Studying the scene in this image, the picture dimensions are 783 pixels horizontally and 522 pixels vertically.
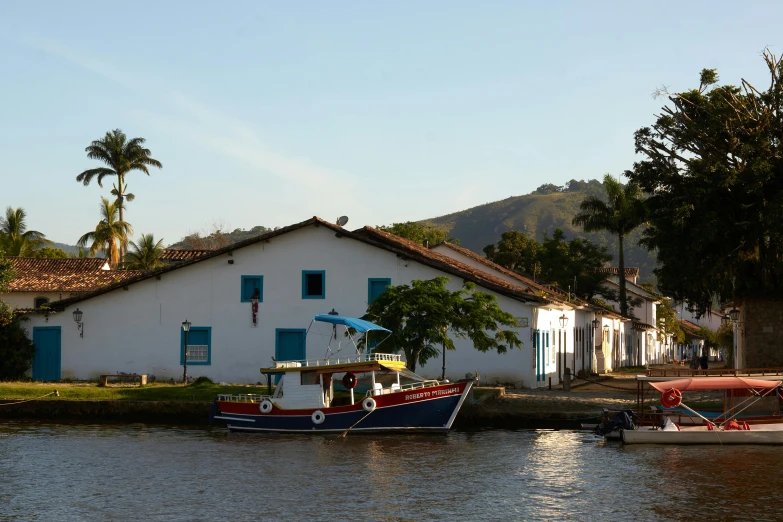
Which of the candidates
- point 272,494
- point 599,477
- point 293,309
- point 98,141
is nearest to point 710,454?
point 599,477

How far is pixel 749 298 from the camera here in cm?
3581

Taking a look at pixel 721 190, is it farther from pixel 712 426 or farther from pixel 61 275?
pixel 61 275

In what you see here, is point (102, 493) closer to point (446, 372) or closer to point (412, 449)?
point (412, 449)

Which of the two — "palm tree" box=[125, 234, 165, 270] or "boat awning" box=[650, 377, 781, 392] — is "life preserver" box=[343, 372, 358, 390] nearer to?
"boat awning" box=[650, 377, 781, 392]

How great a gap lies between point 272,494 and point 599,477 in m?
6.82

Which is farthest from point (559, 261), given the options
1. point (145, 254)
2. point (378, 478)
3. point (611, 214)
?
point (378, 478)

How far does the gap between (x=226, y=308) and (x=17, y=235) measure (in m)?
46.5

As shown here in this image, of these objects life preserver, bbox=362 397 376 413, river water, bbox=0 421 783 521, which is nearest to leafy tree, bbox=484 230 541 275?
life preserver, bbox=362 397 376 413

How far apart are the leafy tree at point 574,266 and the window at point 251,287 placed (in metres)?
39.7

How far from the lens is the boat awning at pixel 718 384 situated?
26234 millimetres

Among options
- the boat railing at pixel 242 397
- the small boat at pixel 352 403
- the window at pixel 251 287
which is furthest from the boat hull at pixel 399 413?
the window at pixel 251 287

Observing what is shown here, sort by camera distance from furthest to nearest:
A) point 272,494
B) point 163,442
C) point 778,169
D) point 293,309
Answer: point 293,309
point 778,169
point 163,442
point 272,494

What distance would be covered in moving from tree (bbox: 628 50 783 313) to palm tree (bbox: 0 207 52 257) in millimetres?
56447

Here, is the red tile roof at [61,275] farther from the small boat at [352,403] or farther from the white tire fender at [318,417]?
the white tire fender at [318,417]
